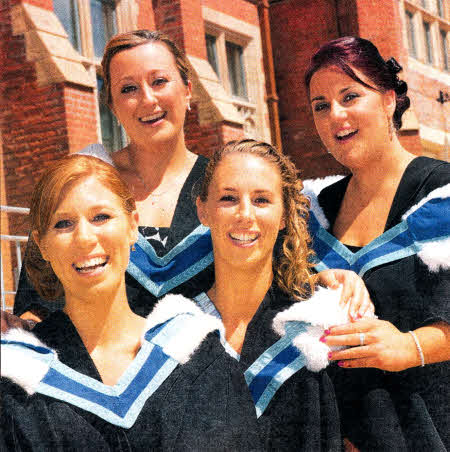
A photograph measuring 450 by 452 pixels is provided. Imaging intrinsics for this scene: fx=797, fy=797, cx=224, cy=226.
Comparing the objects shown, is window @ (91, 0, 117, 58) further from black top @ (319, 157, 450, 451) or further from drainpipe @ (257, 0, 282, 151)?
black top @ (319, 157, 450, 451)

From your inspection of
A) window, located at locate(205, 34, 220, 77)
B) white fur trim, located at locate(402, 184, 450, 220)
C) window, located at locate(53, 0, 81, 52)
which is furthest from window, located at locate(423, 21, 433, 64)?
white fur trim, located at locate(402, 184, 450, 220)

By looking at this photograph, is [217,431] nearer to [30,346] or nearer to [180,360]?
[180,360]

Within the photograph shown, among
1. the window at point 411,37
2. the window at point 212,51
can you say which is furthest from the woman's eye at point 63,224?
the window at point 411,37

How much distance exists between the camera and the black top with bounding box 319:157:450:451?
241 cm

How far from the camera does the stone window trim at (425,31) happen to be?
14.1 m

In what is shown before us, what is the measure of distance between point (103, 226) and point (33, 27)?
20.8 ft

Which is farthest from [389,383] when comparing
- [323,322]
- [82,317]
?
[82,317]

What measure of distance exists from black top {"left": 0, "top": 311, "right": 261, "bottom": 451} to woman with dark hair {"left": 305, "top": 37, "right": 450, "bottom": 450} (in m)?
0.34

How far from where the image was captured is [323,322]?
231cm

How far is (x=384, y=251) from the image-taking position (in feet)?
8.28

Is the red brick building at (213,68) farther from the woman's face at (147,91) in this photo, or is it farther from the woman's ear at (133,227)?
the woman's ear at (133,227)

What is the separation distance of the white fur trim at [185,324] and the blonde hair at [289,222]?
0.30 meters

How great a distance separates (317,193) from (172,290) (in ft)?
2.12

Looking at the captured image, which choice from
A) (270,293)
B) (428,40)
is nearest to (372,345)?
(270,293)
